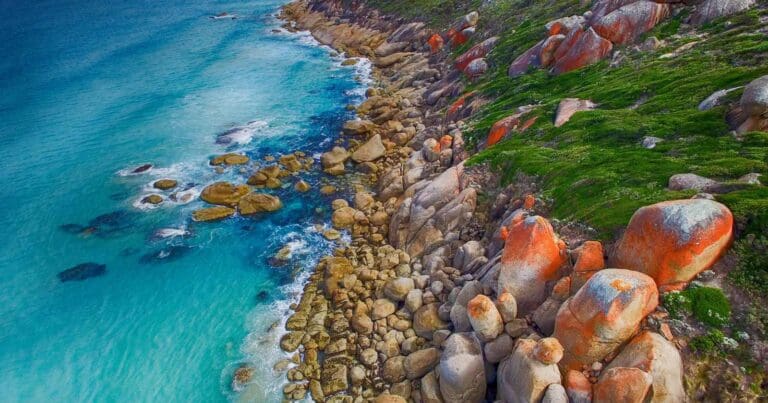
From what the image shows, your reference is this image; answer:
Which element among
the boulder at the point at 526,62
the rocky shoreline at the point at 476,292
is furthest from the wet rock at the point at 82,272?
the boulder at the point at 526,62

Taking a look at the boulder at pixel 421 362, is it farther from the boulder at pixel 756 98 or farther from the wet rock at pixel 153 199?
the wet rock at pixel 153 199

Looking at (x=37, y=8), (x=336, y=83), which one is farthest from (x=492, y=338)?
(x=37, y=8)

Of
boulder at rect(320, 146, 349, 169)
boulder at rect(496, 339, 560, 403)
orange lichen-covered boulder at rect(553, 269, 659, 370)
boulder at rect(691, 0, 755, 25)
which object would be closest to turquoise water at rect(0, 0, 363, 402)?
boulder at rect(320, 146, 349, 169)

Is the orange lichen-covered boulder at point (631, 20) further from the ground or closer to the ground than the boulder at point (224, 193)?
further from the ground

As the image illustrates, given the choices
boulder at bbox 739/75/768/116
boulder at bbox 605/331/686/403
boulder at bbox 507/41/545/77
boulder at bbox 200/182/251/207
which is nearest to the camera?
boulder at bbox 605/331/686/403

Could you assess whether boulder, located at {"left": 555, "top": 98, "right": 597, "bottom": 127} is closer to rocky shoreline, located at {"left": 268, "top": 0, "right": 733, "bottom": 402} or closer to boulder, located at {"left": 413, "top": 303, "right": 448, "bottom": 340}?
rocky shoreline, located at {"left": 268, "top": 0, "right": 733, "bottom": 402}

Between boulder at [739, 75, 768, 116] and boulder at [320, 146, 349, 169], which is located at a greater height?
boulder at [739, 75, 768, 116]

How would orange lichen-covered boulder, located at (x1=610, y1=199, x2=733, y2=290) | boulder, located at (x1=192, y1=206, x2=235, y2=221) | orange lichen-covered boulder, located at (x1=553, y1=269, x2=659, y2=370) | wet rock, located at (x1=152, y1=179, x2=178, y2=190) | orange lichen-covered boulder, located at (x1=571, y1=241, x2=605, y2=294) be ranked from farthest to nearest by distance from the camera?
1. wet rock, located at (x1=152, y1=179, x2=178, y2=190)
2. boulder, located at (x1=192, y1=206, x2=235, y2=221)
3. orange lichen-covered boulder, located at (x1=571, y1=241, x2=605, y2=294)
4. orange lichen-covered boulder, located at (x1=610, y1=199, x2=733, y2=290)
5. orange lichen-covered boulder, located at (x1=553, y1=269, x2=659, y2=370)

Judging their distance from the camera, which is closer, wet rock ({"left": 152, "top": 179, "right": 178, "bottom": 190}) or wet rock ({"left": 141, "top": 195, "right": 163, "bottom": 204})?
wet rock ({"left": 141, "top": 195, "right": 163, "bottom": 204})
